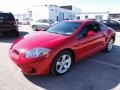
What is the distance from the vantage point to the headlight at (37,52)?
4102mm

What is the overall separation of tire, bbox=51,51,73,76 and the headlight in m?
0.35

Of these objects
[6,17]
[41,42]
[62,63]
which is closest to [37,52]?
[41,42]

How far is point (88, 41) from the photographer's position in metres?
5.45

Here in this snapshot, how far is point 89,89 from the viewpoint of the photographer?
13.0 feet

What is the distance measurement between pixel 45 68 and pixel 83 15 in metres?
51.4

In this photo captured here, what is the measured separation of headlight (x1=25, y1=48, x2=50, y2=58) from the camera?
410 centimetres

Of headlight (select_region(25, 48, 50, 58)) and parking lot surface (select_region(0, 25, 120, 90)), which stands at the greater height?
headlight (select_region(25, 48, 50, 58))

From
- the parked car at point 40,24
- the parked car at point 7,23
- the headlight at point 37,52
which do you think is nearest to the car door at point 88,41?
the headlight at point 37,52

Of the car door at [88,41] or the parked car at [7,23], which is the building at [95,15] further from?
the car door at [88,41]

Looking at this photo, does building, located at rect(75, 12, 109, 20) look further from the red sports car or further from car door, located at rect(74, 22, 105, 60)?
the red sports car

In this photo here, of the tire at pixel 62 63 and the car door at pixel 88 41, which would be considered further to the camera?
the car door at pixel 88 41

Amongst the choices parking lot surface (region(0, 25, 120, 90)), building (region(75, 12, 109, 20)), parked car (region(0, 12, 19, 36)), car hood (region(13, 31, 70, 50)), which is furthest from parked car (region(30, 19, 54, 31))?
building (region(75, 12, 109, 20))

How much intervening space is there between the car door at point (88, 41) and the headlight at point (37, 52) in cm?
108

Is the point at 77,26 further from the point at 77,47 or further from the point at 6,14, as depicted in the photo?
the point at 6,14
